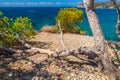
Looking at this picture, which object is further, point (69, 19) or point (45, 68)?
point (69, 19)

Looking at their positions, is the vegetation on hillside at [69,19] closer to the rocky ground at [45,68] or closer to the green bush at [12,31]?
the green bush at [12,31]

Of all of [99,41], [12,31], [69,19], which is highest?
[12,31]

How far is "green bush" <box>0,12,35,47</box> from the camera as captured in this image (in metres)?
14.1

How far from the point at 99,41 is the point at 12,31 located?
14.9ft

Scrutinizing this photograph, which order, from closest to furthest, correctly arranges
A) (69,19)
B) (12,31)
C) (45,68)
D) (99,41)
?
1. (99,41)
2. (45,68)
3. (12,31)
4. (69,19)

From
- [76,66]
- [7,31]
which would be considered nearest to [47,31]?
[7,31]

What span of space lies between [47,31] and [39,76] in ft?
54.6

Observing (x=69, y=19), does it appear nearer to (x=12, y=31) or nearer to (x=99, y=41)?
(x=12, y=31)

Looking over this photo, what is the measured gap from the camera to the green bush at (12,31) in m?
14.1

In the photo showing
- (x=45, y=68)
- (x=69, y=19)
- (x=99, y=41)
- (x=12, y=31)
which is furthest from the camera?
(x=69, y=19)

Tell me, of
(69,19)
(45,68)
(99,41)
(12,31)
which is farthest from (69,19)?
(99,41)

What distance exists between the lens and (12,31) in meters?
14.5

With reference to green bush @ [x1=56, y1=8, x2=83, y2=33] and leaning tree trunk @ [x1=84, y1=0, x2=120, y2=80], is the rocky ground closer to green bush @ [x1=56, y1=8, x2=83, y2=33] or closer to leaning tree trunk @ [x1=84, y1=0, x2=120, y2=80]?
leaning tree trunk @ [x1=84, y1=0, x2=120, y2=80]

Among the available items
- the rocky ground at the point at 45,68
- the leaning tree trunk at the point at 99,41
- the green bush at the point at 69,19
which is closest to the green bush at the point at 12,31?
the rocky ground at the point at 45,68
